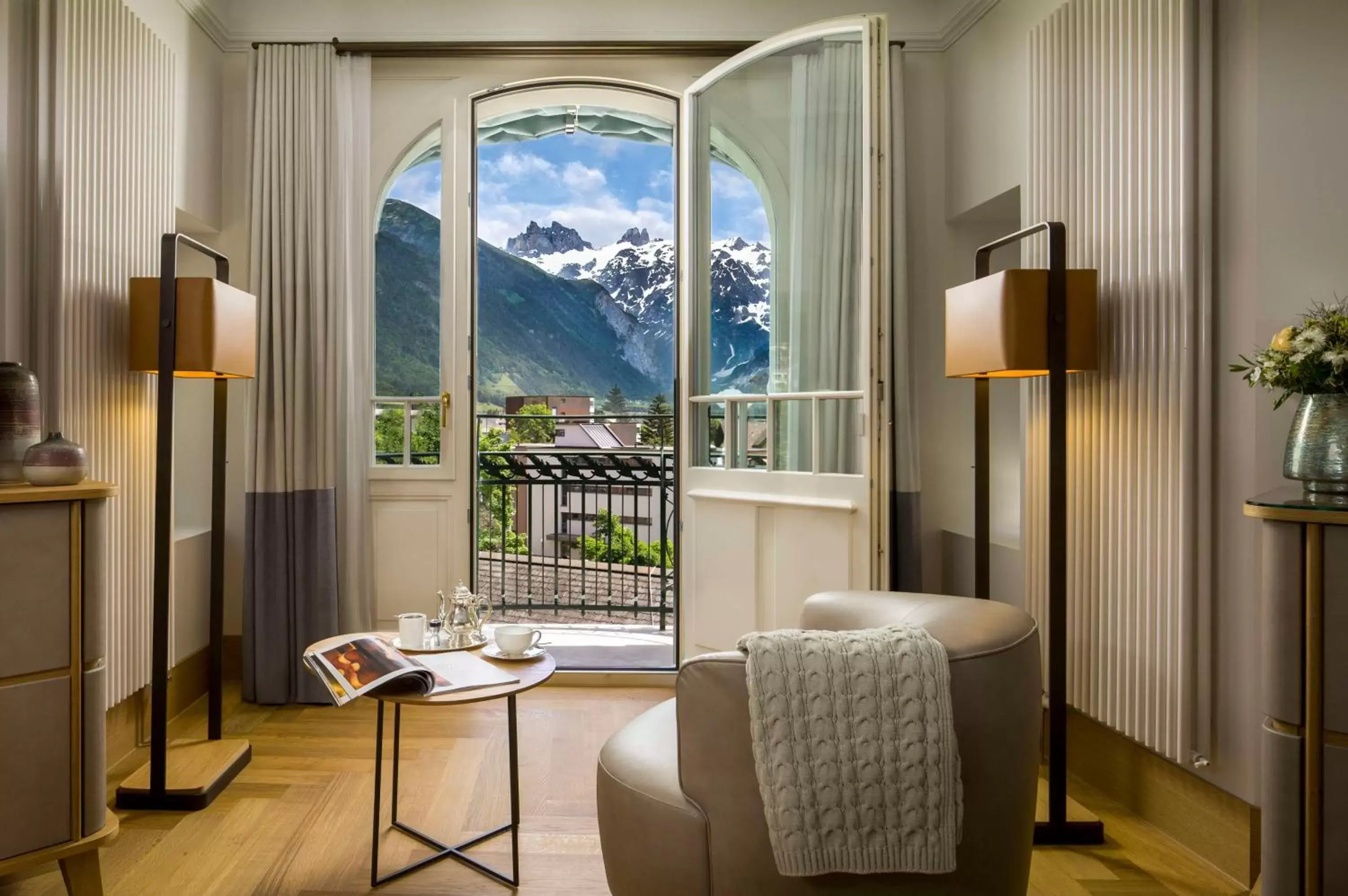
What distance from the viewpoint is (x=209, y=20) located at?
335 cm

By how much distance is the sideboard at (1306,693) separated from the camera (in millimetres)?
1473

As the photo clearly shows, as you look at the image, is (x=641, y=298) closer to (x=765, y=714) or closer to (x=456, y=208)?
(x=456, y=208)

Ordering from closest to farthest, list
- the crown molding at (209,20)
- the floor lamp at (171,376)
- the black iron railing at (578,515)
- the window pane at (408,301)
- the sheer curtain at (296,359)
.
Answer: the floor lamp at (171,376)
the crown molding at (209,20)
the sheer curtain at (296,359)
the window pane at (408,301)
the black iron railing at (578,515)

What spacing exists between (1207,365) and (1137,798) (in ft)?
4.28

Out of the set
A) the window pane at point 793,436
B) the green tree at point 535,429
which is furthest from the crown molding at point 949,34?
the green tree at point 535,429

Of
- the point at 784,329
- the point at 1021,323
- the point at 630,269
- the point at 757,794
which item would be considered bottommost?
the point at 757,794

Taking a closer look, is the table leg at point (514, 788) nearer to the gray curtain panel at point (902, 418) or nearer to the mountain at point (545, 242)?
the gray curtain panel at point (902, 418)

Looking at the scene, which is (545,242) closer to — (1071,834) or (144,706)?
(144,706)

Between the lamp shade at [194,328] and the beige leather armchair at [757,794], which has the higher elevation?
the lamp shade at [194,328]

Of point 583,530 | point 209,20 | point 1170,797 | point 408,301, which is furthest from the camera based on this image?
point 583,530

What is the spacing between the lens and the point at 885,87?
2846 mm

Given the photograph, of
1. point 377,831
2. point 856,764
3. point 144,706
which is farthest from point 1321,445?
point 144,706

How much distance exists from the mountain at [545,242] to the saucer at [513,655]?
5.50 metres

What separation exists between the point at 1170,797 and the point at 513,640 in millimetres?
1905
